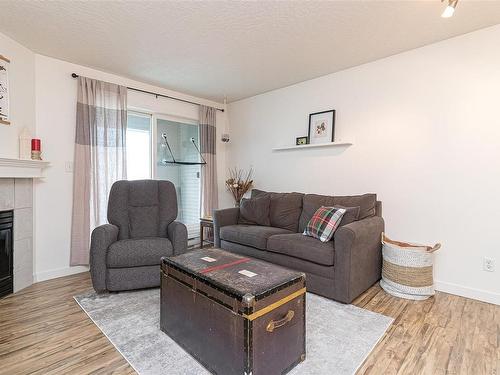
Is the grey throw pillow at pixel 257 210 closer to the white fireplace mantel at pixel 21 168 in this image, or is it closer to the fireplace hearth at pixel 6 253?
the white fireplace mantel at pixel 21 168

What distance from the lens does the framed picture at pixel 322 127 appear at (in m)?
3.39

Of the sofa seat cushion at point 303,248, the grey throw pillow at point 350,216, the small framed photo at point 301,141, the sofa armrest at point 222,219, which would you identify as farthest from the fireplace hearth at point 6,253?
the small framed photo at point 301,141

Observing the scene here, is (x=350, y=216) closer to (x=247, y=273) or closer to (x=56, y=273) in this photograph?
(x=247, y=273)

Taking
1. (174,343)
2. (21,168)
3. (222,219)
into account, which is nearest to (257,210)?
(222,219)

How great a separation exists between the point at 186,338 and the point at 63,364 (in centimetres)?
71

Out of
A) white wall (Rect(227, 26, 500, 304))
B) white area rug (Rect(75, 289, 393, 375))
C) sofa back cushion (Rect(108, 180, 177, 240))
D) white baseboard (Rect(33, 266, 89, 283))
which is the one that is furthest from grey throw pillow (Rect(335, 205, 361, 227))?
white baseboard (Rect(33, 266, 89, 283))

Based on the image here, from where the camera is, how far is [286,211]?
3.34 meters

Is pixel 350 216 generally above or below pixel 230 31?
below

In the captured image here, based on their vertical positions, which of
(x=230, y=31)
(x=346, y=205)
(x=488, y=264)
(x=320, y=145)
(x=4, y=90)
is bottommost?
(x=488, y=264)

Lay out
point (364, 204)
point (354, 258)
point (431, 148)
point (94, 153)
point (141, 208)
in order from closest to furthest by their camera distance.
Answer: point (354, 258) → point (431, 148) → point (364, 204) → point (141, 208) → point (94, 153)

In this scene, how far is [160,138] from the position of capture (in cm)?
401

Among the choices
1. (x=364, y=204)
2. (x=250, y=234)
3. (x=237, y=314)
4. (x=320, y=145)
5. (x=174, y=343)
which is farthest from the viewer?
(x=320, y=145)

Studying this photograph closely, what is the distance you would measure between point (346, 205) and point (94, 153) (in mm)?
2958

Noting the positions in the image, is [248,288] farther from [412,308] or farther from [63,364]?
[412,308]
